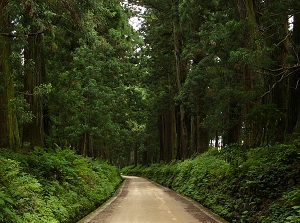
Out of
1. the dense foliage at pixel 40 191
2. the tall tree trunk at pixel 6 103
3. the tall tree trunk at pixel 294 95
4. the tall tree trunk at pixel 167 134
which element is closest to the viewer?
the dense foliage at pixel 40 191

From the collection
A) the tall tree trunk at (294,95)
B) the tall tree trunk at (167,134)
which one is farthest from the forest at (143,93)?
the tall tree trunk at (167,134)

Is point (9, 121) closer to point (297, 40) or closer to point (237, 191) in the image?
point (237, 191)

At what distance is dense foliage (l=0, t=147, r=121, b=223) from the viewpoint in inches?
305

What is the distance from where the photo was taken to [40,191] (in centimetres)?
959

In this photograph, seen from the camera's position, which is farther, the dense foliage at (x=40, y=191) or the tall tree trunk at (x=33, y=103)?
the tall tree trunk at (x=33, y=103)

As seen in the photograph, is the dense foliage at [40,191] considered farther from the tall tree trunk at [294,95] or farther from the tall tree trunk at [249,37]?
the tall tree trunk at [294,95]

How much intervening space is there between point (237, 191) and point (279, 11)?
6.44m

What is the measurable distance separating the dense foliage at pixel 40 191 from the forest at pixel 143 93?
43mm

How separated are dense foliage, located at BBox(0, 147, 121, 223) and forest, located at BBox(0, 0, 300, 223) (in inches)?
1.7

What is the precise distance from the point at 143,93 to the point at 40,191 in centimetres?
2248

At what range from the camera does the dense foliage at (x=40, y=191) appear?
774cm

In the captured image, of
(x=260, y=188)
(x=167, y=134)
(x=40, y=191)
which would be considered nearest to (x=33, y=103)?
(x=40, y=191)

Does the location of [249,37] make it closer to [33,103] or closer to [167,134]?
[33,103]

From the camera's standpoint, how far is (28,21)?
12719mm
